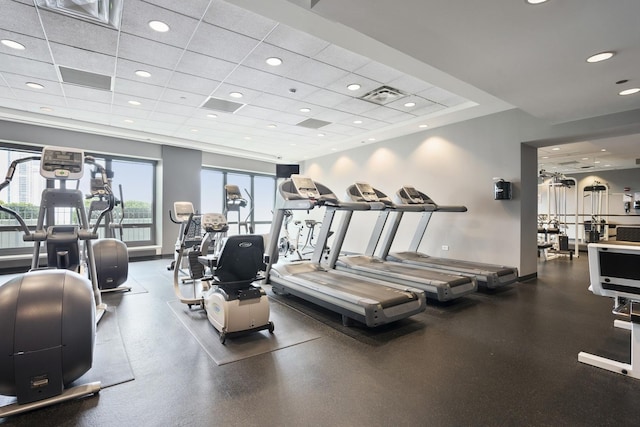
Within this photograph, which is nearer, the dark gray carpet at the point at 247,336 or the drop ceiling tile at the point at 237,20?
the dark gray carpet at the point at 247,336

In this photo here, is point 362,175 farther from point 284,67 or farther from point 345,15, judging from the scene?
point 345,15

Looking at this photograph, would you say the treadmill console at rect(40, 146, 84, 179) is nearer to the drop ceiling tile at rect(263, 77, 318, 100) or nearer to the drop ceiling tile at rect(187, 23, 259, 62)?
the drop ceiling tile at rect(187, 23, 259, 62)

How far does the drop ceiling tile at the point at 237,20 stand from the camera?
2.93m

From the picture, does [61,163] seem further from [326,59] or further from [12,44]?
[326,59]

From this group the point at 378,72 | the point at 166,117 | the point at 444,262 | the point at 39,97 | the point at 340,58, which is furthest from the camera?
the point at 166,117

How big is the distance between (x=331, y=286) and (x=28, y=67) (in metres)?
5.05

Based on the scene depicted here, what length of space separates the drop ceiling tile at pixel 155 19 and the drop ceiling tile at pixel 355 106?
2793 mm

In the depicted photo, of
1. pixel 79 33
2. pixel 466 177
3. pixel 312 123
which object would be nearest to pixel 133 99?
pixel 79 33

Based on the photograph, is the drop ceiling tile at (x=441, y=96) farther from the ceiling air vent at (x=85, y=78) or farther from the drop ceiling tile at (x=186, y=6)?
the ceiling air vent at (x=85, y=78)

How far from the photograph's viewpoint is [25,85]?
481 cm

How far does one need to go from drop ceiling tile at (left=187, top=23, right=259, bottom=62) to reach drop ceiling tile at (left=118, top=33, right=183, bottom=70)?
0.30m

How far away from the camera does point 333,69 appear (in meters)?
4.18

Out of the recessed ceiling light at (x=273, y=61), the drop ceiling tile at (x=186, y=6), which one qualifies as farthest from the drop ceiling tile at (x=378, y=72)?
the drop ceiling tile at (x=186, y=6)

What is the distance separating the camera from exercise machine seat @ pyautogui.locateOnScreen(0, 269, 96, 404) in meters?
1.86
